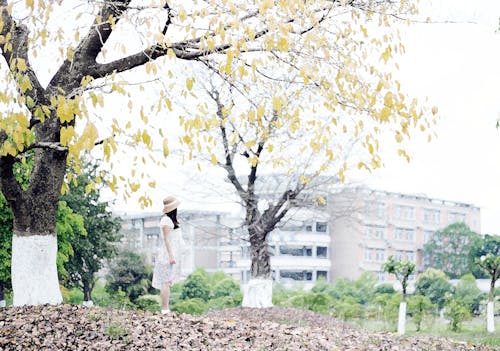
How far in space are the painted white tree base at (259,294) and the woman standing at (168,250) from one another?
11.0 m

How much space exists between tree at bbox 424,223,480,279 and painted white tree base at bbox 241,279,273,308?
3966 cm

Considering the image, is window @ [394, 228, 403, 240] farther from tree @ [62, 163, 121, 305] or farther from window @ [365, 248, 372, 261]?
tree @ [62, 163, 121, 305]

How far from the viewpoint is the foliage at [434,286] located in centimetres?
3934

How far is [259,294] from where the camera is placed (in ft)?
71.3

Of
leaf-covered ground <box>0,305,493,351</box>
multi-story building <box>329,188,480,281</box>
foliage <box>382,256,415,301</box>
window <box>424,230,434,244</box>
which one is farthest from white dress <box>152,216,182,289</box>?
window <box>424,230,434,244</box>

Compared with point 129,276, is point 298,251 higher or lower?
higher

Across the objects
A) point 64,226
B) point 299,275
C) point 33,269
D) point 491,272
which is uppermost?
point 64,226

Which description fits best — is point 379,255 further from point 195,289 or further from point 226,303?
point 226,303

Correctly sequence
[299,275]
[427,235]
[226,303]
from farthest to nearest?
[427,235], [299,275], [226,303]

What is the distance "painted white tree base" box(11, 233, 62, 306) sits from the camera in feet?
32.7

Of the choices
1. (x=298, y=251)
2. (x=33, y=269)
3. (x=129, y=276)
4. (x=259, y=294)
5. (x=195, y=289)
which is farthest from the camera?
(x=298, y=251)

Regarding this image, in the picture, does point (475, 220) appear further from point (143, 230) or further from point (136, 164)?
point (136, 164)

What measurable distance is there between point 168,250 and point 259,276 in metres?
11.5

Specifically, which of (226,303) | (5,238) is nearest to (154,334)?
(5,238)
